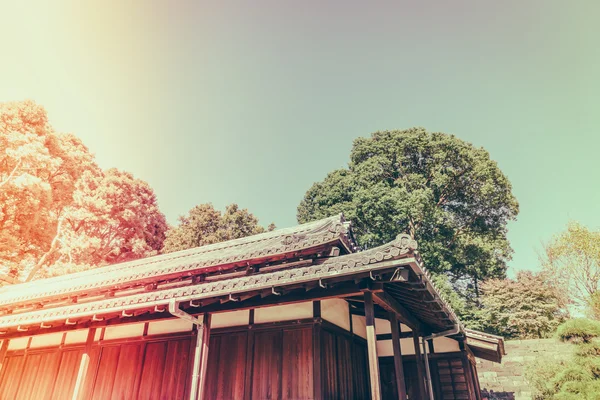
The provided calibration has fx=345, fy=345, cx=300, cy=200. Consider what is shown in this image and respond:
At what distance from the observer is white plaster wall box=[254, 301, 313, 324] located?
6.88 metres

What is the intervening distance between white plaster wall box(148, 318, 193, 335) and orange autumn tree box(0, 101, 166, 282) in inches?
567

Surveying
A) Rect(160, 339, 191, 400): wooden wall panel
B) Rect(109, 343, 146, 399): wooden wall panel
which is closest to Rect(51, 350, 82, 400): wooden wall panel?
Rect(109, 343, 146, 399): wooden wall panel

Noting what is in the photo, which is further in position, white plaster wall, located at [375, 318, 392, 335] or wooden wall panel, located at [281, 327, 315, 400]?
white plaster wall, located at [375, 318, 392, 335]

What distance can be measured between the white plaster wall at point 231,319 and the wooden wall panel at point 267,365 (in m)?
0.45

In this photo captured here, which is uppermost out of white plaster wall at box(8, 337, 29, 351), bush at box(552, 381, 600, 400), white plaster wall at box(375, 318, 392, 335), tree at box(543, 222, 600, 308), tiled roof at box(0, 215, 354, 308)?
tree at box(543, 222, 600, 308)

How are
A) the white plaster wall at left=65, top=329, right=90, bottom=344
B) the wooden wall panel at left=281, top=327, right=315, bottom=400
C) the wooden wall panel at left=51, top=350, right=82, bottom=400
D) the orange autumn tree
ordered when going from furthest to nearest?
the orange autumn tree, the white plaster wall at left=65, top=329, right=90, bottom=344, the wooden wall panel at left=51, top=350, right=82, bottom=400, the wooden wall panel at left=281, top=327, right=315, bottom=400

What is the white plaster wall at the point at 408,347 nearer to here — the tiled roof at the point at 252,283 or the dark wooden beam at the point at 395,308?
the dark wooden beam at the point at 395,308

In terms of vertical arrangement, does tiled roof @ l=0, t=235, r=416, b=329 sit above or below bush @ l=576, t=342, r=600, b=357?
above

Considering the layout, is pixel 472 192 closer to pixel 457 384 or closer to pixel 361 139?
pixel 361 139

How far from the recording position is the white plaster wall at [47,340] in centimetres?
930

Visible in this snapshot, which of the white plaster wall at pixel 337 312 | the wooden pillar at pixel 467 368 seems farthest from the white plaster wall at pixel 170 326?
the wooden pillar at pixel 467 368

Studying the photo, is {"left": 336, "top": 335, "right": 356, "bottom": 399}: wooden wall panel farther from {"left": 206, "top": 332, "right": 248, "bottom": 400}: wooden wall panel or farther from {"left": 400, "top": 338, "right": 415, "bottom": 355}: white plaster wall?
{"left": 400, "top": 338, "right": 415, "bottom": 355}: white plaster wall

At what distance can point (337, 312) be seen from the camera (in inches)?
303

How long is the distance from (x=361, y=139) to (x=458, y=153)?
7005 millimetres
